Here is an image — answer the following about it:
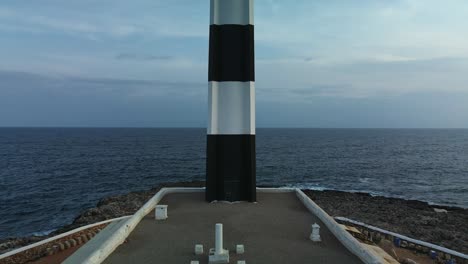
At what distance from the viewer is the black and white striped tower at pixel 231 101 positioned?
1148 cm

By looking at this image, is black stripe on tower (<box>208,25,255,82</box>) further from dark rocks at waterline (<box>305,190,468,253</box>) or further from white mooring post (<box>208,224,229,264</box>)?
dark rocks at waterline (<box>305,190,468,253</box>)

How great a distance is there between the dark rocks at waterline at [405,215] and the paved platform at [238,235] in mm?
13354

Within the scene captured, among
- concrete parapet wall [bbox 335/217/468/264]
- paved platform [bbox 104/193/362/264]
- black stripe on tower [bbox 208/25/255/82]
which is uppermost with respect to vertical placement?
black stripe on tower [bbox 208/25/255/82]

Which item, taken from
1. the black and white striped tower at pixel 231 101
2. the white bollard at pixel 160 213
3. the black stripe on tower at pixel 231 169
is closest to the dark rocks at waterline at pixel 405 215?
the black stripe on tower at pixel 231 169

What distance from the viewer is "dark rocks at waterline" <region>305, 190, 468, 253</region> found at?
20688 millimetres

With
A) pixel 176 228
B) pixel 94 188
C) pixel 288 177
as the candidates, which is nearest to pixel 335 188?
pixel 288 177

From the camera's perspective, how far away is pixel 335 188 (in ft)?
132

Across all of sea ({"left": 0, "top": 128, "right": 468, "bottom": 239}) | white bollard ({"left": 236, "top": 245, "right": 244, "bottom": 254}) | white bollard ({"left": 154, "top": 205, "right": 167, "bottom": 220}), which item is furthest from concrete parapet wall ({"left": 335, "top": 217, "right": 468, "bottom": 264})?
sea ({"left": 0, "top": 128, "right": 468, "bottom": 239})

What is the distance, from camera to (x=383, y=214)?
88.1 ft

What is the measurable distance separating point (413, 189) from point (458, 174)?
15546 millimetres

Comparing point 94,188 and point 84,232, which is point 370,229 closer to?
point 84,232

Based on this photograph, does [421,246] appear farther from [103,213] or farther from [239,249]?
[103,213]

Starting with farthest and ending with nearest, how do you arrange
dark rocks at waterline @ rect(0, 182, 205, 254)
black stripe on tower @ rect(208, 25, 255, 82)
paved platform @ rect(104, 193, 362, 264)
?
dark rocks at waterline @ rect(0, 182, 205, 254) < black stripe on tower @ rect(208, 25, 255, 82) < paved platform @ rect(104, 193, 362, 264)

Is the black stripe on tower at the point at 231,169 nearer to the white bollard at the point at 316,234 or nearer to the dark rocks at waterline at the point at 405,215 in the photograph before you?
the white bollard at the point at 316,234
